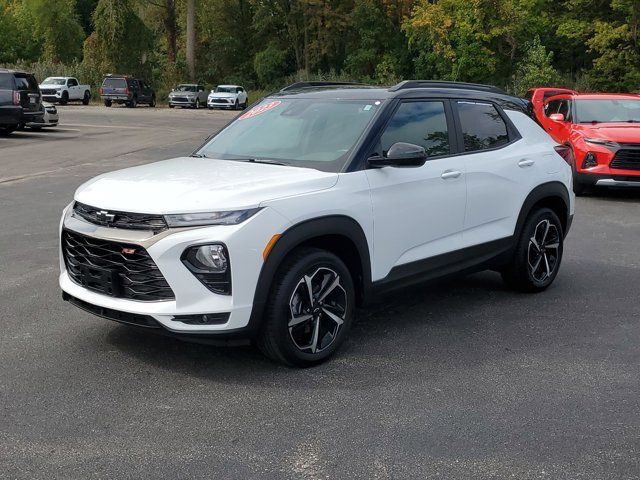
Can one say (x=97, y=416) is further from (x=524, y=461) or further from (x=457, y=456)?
(x=524, y=461)

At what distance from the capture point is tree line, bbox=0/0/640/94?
1625 inches

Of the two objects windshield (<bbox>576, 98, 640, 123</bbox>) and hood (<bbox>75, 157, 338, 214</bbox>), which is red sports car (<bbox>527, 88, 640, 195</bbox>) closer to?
windshield (<bbox>576, 98, 640, 123</bbox>)

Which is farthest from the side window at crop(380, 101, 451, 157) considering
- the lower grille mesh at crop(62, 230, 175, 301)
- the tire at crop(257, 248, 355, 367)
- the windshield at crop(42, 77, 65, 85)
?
the windshield at crop(42, 77, 65, 85)

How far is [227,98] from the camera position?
4981 cm

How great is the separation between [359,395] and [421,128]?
86.5 inches

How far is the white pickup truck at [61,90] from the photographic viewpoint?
159 ft

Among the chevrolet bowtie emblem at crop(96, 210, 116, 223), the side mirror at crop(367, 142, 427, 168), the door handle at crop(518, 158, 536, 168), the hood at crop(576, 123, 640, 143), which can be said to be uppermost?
the side mirror at crop(367, 142, 427, 168)

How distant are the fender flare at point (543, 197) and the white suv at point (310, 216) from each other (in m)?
0.02

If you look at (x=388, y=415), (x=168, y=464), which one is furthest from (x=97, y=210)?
(x=388, y=415)

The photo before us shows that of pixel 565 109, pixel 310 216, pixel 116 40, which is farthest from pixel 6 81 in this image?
pixel 116 40

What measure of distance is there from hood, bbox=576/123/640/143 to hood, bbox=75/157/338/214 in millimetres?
9130

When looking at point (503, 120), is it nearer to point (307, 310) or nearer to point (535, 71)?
point (307, 310)

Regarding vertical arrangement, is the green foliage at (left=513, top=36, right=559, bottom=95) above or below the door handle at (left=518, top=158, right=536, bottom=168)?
above

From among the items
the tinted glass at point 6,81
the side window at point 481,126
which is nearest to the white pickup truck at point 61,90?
the tinted glass at point 6,81
